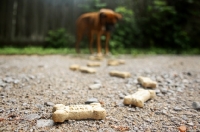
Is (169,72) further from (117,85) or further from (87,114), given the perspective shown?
(87,114)

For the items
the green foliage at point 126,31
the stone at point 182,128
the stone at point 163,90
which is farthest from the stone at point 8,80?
the green foliage at point 126,31

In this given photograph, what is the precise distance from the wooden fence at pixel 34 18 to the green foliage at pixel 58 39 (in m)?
0.22

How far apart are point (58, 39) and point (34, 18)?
101cm

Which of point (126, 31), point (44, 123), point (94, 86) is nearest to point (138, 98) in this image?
point (94, 86)

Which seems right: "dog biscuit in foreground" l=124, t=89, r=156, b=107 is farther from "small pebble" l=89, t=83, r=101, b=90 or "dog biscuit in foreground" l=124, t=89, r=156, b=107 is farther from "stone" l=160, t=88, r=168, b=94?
"small pebble" l=89, t=83, r=101, b=90

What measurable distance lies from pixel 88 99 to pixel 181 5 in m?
6.12

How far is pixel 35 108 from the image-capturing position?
1662mm

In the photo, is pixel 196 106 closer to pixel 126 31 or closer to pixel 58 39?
pixel 126 31

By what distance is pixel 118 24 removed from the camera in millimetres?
6305

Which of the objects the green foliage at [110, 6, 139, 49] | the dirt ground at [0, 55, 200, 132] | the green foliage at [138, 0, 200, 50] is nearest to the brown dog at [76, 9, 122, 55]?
the green foliage at [110, 6, 139, 49]

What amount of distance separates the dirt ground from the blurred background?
3.07 metres

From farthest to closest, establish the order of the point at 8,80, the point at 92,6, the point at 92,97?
the point at 92,6 < the point at 8,80 < the point at 92,97

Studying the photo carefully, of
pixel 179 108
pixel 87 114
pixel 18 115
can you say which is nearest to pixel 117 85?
pixel 179 108

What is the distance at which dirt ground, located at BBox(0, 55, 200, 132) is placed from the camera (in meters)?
1.38
